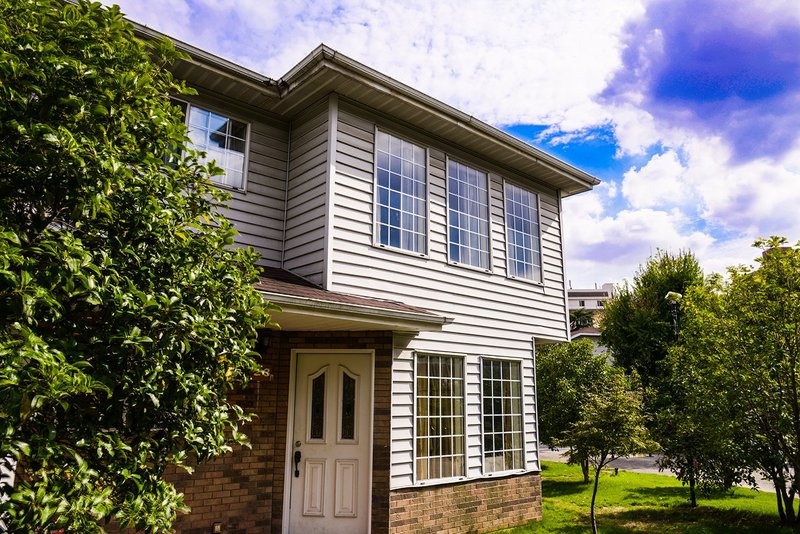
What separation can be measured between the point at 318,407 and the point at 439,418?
1914 millimetres

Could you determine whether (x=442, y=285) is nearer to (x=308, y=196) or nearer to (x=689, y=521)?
(x=308, y=196)

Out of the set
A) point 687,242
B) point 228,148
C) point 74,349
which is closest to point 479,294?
point 228,148

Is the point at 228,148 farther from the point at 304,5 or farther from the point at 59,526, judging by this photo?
the point at 59,526

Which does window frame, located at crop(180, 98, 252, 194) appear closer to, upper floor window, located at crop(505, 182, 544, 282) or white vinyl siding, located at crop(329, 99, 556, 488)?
white vinyl siding, located at crop(329, 99, 556, 488)

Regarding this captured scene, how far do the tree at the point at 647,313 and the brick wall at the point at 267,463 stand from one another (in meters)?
15.2

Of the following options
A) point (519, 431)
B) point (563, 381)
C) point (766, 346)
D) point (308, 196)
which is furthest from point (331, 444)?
Answer: point (563, 381)

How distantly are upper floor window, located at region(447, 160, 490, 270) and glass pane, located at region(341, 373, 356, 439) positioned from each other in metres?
2.84

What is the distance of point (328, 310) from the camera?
5992 mm

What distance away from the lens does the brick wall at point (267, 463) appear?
20.5 feet

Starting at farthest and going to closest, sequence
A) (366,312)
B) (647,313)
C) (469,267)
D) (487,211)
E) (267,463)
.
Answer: (647,313), (487,211), (469,267), (267,463), (366,312)

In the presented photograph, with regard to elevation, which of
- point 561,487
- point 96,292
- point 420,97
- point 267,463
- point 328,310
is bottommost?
point 561,487

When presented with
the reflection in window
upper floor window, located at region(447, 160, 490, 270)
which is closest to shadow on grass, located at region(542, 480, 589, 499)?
upper floor window, located at region(447, 160, 490, 270)

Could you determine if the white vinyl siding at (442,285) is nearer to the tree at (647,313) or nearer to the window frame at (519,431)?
the window frame at (519,431)

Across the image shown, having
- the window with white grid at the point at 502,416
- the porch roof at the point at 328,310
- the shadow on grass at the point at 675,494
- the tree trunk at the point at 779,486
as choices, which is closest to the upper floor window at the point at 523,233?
the window with white grid at the point at 502,416
